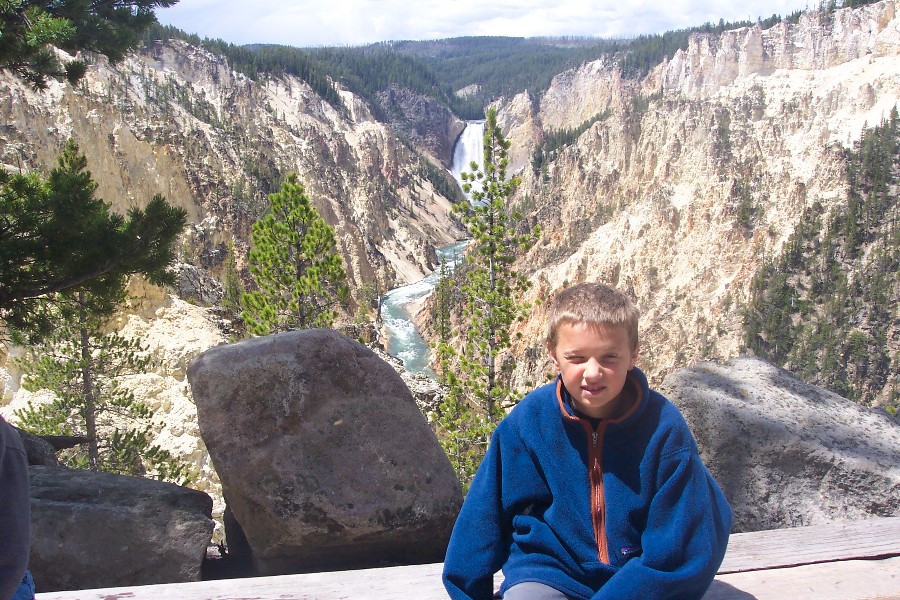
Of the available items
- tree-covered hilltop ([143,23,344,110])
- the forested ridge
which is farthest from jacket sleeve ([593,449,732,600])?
tree-covered hilltop ([143,23,344,110])

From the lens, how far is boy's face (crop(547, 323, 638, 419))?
205 cm

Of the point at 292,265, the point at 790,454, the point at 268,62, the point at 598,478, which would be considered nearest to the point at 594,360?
the point at 598,478

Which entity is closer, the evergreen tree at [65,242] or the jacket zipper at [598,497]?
the jacket zipper at [598,497]

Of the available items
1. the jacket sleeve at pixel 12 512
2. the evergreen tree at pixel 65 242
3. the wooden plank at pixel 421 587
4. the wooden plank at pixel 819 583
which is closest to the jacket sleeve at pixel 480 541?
the wooden plank at pixel 421 587

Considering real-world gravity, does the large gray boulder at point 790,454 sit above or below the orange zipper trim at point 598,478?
below

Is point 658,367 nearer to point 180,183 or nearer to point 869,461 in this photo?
point 180,183

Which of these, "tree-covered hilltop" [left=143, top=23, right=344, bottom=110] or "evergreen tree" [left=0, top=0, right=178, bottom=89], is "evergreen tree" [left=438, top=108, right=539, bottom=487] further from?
"tree-covered hilltop" [left=143, top=23, right=344, bottom=110]

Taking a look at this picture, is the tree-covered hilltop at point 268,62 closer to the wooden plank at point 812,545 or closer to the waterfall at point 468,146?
the waterfall at point 468,146

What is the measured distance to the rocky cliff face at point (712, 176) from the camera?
150ft

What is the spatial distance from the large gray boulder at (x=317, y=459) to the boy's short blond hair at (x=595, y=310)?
1635 millimetres

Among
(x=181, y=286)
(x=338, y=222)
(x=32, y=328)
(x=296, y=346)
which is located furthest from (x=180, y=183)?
(x=296, y=346)

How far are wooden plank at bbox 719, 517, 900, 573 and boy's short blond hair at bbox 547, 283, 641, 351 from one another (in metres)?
1.05

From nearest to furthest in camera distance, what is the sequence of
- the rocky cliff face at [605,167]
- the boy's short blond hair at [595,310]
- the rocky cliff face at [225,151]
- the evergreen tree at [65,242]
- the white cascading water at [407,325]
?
the boy's short blond hair at [595,310]
the evergreen tree at [65,242]
the rocky cliff face at [225,151]
the rocky cliff face at [605,167]
the white cascading water at [407,325]

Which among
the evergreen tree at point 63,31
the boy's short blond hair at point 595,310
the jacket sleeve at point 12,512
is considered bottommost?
the jacket sleeve at point 12,512
